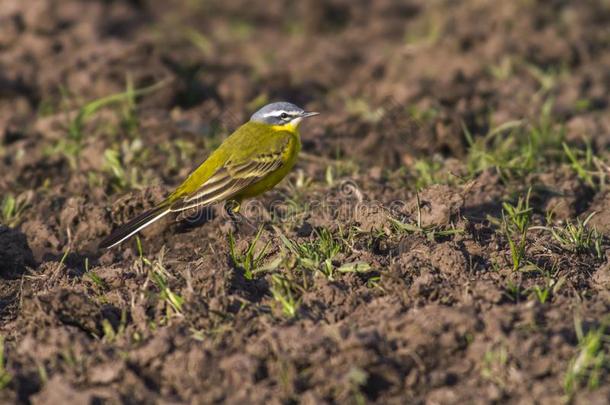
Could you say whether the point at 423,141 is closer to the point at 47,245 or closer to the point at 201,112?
the point at 201,112

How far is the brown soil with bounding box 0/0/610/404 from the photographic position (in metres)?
5.37

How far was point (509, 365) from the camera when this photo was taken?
5305 millimetres

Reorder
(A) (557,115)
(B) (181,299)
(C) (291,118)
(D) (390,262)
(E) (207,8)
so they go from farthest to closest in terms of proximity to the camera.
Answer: (E) (207,8) < (A) (557,115) < (C) (291,118) < (D) (390,262) < (B) (181,299)

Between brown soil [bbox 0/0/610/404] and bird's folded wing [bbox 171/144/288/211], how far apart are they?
23 cm

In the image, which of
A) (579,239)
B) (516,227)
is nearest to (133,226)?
(516,227)

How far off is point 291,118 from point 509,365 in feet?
13.8

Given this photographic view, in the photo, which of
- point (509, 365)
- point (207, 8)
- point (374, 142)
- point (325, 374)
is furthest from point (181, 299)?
point (207, 8)

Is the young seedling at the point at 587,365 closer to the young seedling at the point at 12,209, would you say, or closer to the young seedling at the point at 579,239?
the young seedling at the point at 579,239

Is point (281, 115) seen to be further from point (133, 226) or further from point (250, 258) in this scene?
point (250, 258)

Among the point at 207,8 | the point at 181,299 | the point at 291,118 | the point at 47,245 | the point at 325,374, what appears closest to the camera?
the point at 325,374

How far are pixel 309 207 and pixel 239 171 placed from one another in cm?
68

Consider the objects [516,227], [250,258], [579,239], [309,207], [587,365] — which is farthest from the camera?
[309,207]

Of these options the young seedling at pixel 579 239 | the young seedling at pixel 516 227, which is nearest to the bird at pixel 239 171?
the young seedling at pixel 516 227

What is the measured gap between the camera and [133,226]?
24.8ft
